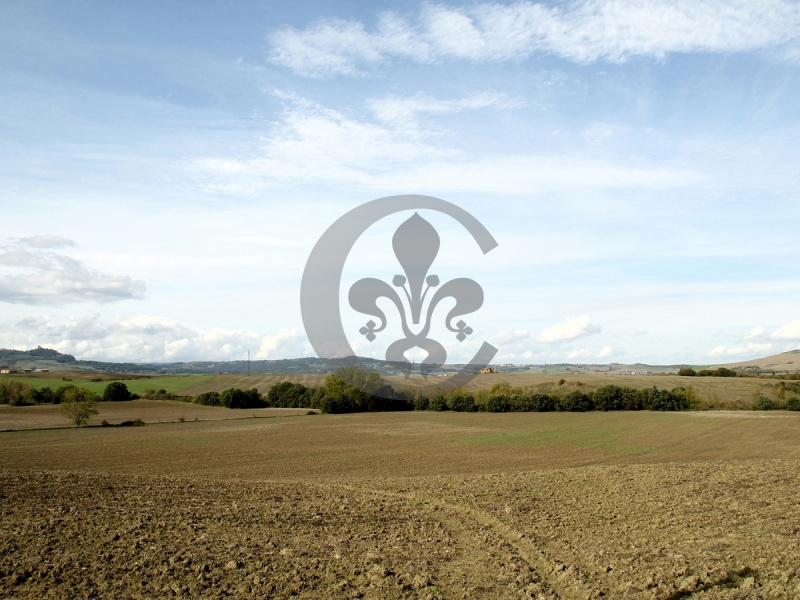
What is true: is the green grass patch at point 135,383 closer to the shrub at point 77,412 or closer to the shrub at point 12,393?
the shrub at point 12,393

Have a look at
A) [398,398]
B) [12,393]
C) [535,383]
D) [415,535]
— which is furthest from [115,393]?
[415,535]

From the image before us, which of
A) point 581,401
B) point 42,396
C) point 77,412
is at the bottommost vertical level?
point 581,401

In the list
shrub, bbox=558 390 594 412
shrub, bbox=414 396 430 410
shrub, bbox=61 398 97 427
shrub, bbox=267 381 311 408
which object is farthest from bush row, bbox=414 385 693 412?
shrub, bbox=61 398 97 427

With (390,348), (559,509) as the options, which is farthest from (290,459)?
(559,509)

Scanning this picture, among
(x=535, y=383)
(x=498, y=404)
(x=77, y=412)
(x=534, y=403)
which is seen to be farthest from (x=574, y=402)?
(x=77, y=412)

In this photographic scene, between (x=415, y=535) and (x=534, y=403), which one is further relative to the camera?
(x=534, y=403)

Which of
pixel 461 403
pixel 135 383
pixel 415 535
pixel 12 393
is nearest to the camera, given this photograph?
pixel 415 535

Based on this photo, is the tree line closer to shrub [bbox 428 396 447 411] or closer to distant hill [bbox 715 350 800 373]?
shrub [bbox 428 396 447 411]

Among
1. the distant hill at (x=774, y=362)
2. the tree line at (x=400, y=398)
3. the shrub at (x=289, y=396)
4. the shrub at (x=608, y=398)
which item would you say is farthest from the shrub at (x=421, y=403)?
the distant hill at (x=774, y=362)

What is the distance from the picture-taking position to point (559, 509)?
14.7 meters

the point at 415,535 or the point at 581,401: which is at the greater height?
the point at 415,535

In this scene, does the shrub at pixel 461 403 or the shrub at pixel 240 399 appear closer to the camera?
the shrub at pixel 461 403

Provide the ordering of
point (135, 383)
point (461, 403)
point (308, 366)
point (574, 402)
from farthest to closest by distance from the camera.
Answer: point (308, 366) → point (135, 383) → point (461, 403) → point (574, 402)

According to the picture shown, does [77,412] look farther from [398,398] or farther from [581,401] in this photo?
[581,401]
